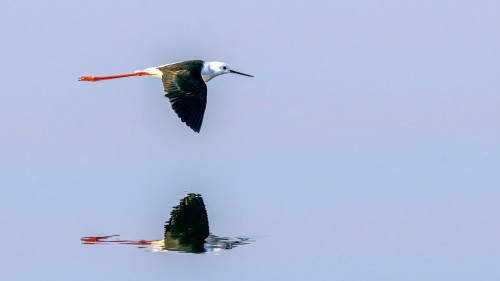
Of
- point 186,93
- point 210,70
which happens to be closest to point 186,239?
point 186,93

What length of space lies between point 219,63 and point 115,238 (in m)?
6.37

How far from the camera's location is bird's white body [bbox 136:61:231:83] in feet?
56.5

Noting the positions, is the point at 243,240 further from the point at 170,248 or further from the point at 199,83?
the point at 199,83

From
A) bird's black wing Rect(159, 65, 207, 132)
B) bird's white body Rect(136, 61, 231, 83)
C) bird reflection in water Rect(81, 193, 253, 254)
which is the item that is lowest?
bird reflection in water Rect(81, 193, 253, 254)

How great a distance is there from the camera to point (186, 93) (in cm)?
1518

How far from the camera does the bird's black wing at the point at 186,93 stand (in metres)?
14.6

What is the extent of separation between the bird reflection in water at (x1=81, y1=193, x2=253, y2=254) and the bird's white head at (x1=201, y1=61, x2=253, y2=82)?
432 cm

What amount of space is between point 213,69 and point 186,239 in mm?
6192

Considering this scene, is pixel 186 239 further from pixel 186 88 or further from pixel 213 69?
pixel 213 69

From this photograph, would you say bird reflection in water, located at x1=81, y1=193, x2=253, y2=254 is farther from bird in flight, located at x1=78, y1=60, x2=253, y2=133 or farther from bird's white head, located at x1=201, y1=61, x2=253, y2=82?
bird's white head, located at x1=201, y1=61, x2=253, y2=82

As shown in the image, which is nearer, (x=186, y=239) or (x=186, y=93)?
(x=186, y=239)

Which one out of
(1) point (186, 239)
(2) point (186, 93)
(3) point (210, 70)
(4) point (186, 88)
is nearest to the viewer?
(1) point (186, 239)

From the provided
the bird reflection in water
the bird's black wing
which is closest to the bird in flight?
the bird's black wing

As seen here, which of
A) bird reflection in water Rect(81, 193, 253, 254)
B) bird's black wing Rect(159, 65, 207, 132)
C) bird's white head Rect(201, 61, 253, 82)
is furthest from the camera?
bird's white head Rect(201, 61, 253, 82)
